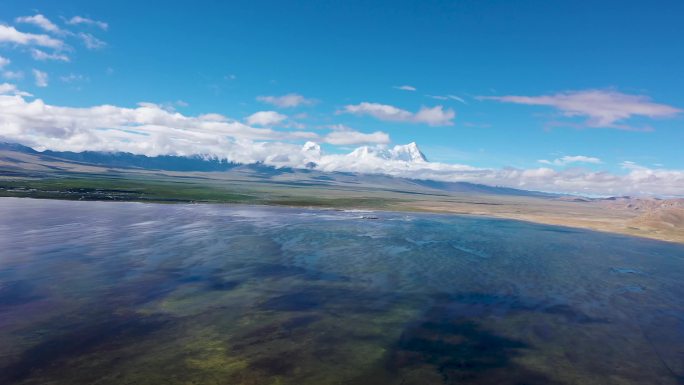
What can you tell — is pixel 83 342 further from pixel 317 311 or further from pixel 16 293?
pixel 317 311

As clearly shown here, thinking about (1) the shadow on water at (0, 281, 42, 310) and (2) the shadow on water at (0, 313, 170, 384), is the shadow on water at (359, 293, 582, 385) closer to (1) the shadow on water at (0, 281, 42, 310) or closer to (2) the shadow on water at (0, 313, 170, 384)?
(2) the shadow on water at (0, 313, 170, 384)

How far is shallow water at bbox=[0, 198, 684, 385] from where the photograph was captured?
19938 mm

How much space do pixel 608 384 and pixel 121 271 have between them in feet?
115

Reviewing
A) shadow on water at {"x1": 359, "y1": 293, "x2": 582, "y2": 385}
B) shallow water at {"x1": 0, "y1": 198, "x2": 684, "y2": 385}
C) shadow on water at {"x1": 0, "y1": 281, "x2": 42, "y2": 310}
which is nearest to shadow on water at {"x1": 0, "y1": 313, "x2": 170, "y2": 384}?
shallow water at {"x1": 0, "y1": 198, "x2": 684, "y2": 385}

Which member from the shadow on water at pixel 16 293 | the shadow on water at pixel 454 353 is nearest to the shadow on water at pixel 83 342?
the shadow on water at pixel 16 293

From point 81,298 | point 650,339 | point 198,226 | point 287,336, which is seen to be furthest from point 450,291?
point 198,226

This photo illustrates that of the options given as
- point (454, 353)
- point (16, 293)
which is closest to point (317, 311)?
point (454, 353)

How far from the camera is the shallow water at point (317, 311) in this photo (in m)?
19.9

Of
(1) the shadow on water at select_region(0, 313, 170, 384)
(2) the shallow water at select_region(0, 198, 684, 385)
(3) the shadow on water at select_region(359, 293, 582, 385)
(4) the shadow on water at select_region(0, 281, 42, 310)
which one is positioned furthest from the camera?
(4) the shadow on water at select_region(0, 281, 42, 310)

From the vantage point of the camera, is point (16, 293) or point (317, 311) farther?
point (16, 293)

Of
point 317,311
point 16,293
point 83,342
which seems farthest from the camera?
point 16,293

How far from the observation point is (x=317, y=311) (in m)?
28.1

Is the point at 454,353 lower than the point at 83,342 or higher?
higher

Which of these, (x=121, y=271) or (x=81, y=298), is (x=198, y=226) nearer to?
(x=121, y=271)
